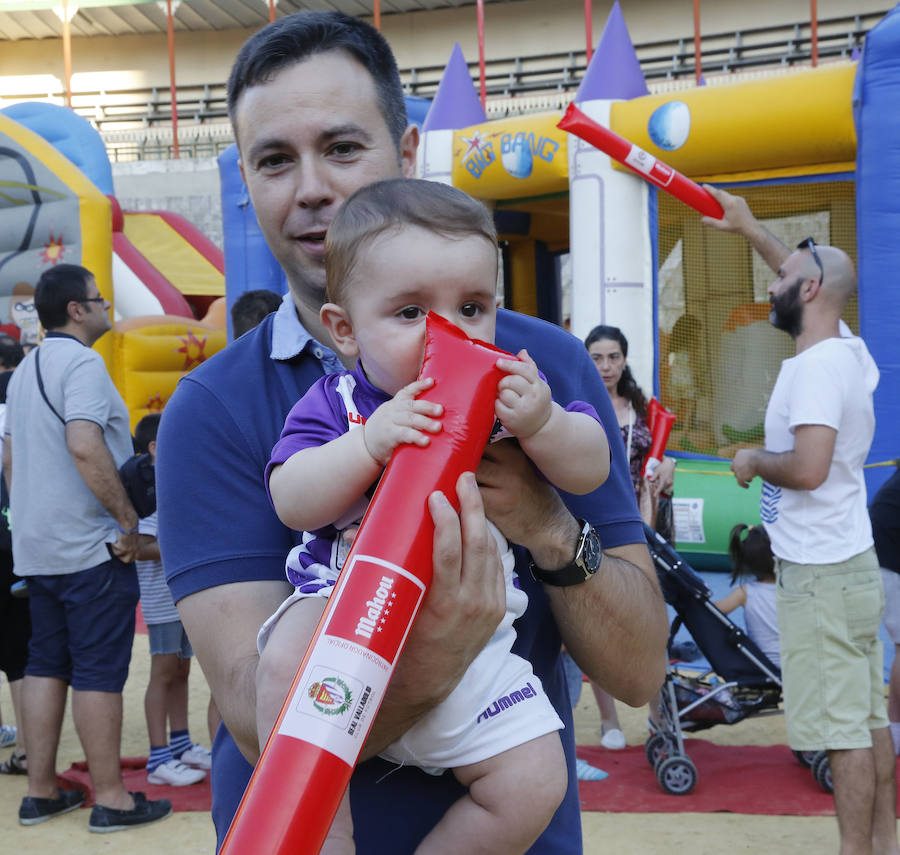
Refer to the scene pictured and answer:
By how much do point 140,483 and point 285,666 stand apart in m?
3.19

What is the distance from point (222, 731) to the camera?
1417 mm

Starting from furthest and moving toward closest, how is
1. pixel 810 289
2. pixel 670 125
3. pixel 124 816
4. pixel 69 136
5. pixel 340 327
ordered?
pixel 69 136
pixel 670 125
pixel 124 816
pixel 810 289
pixel 340 327

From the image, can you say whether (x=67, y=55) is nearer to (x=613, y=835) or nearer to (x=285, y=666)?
(x=613, y=835)

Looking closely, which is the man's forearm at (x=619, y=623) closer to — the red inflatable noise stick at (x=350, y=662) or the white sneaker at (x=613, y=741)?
the red inflatable noise stick at (x=350, y=662)

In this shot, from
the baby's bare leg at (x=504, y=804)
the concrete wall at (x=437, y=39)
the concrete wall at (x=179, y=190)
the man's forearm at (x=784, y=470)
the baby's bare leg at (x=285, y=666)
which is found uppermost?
the concrete wall at (x=437, y=39)

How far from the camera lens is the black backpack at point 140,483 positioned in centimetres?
412

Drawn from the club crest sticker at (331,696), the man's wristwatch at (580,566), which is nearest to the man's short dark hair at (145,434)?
the man's wristwatch at (580,566)

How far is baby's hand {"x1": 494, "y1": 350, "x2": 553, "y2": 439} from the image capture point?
115 cm

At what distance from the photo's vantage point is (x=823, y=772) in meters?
4.04

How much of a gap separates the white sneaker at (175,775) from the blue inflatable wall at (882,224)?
3.58 metres

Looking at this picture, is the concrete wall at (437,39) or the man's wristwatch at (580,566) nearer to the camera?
the man's wristwatch at (580,566)

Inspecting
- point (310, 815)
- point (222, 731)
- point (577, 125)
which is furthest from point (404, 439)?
point (577, 125)

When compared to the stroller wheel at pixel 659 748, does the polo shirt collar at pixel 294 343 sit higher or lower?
higher

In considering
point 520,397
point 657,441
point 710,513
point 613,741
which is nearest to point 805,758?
point 613,741
